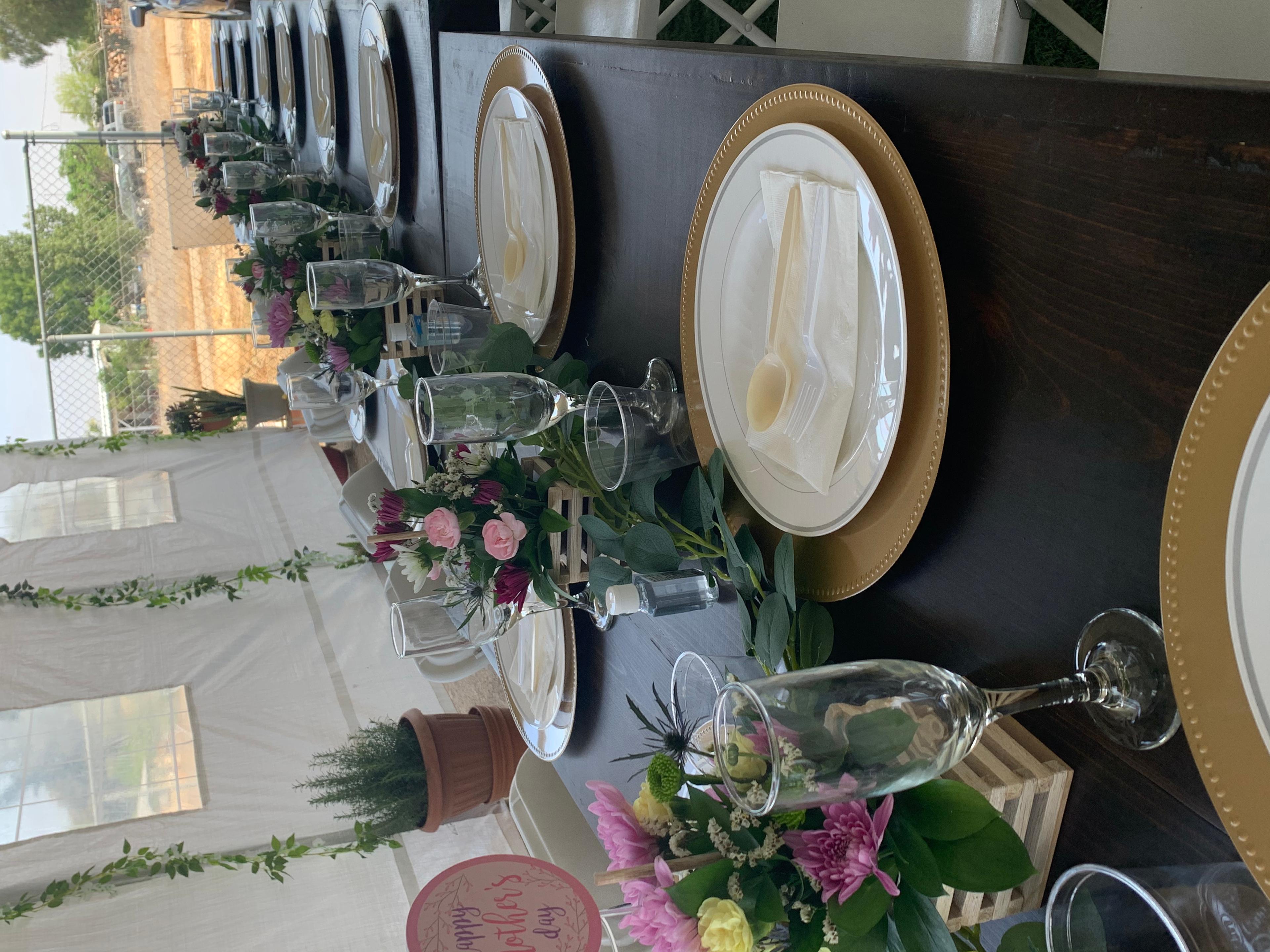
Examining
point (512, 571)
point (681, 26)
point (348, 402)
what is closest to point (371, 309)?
point (348, 402)

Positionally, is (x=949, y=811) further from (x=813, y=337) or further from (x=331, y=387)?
(x=331, y=387)

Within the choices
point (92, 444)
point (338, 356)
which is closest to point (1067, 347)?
point (338, 356)

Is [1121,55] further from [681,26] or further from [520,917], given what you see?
[681,26]

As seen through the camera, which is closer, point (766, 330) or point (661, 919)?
point (661, 919)

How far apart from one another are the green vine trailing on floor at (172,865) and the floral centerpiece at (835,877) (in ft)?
5.17

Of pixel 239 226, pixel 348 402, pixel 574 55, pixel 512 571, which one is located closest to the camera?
pixel 512 571

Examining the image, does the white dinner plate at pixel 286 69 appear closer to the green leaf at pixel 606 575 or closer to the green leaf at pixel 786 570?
the green leaf at pixel 606 575

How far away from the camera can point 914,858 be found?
22.1 inches

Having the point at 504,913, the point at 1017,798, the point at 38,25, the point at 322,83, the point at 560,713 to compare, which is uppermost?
the point at 38,25

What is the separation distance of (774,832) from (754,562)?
0.89 ft

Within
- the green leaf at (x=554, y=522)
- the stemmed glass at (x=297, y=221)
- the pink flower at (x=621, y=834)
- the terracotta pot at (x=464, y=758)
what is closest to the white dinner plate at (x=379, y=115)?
the stemmed glass at (x=297, y=221)

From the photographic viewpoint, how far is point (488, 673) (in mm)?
2379

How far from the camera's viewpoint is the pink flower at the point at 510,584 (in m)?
1.06

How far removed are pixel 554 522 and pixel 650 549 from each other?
167mm
